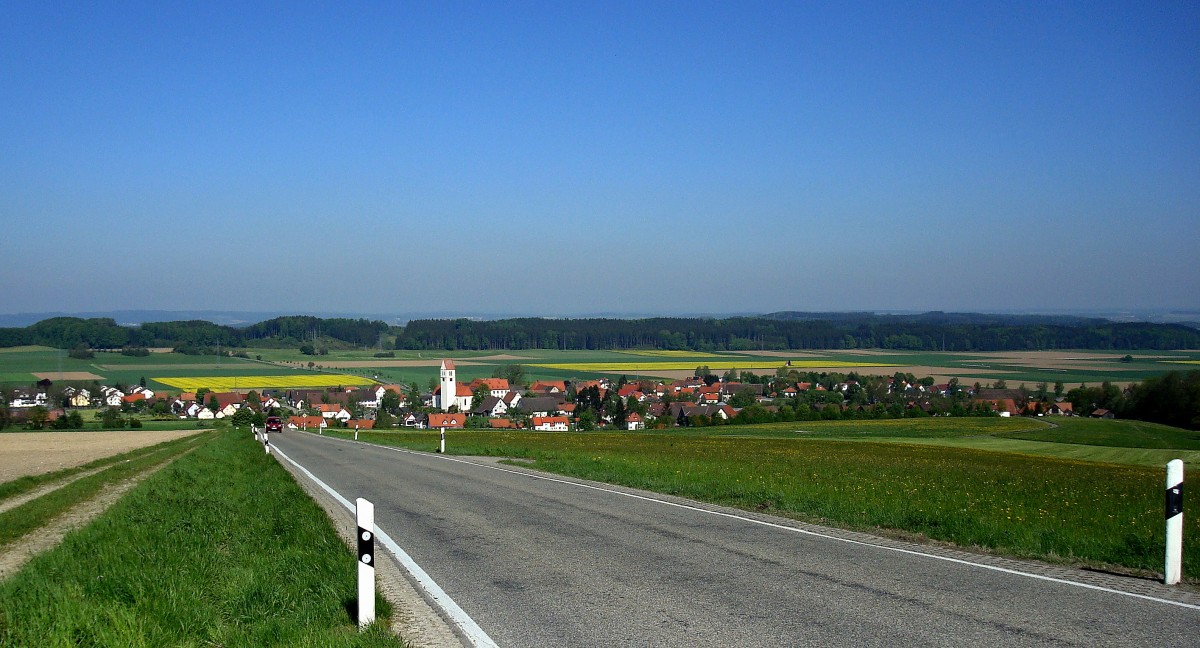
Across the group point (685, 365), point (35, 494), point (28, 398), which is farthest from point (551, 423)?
point (35, 494)

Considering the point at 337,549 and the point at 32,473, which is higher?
the point at 337,549

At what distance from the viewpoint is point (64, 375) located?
106125 mm

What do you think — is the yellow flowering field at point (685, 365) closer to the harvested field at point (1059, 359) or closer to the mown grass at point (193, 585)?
the harvested field at point (1059, 359)

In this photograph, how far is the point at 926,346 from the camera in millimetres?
187000

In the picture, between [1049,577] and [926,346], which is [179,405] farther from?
[926,346]

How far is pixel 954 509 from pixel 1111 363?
130958 millimetres

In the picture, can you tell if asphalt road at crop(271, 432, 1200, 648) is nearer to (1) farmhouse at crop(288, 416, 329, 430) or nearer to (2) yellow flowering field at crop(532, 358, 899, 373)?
(1) farmhouse at crop(288, 416, 329, 430)

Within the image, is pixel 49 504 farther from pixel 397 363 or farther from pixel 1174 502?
pixel 397 363

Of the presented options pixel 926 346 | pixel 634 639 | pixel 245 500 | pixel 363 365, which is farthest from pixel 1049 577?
pixel 926 346

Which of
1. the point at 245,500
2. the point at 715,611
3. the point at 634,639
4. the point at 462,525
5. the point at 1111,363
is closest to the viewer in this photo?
the point at 634,639

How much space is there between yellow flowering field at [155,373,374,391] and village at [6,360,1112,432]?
548 cm

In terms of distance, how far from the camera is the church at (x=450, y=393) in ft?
393

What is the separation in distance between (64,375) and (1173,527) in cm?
11796

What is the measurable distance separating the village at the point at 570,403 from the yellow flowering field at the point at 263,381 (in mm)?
5478
